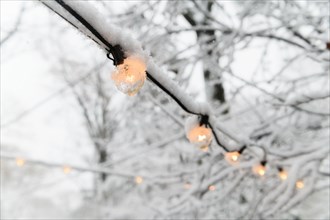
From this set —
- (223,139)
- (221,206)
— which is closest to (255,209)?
(221,206)

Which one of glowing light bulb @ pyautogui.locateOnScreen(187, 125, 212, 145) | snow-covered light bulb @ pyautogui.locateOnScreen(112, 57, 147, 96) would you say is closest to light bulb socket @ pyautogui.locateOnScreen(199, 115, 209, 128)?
glowing light bulb @ pyautogui.locateOnScreen(187, 125, 212, 145)

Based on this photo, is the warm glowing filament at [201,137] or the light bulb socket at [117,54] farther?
the warm glowing filament at [201,137]

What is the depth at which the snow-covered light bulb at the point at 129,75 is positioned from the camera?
5.37 feet

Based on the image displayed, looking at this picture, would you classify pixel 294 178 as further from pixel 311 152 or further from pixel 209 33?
pixel 209 33

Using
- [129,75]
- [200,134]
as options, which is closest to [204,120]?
[200,134]

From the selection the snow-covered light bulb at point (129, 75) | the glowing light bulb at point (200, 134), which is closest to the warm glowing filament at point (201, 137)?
the glowing light bulb at point (200, 134)

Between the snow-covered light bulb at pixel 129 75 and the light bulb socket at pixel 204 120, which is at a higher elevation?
the light bulb socket at pixel 204 120

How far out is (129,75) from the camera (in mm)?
1648

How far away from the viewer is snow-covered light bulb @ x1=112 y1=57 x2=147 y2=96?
1635 millimetres

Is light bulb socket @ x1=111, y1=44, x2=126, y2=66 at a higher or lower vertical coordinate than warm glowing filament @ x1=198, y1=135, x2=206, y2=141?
lower

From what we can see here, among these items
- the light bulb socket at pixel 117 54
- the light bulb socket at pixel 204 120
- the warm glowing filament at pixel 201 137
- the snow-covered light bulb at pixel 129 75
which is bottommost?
the snow-covered light bulb at pixel 129 75

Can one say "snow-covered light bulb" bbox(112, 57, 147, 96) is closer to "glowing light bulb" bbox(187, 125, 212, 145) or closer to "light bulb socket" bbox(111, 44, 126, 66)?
"light bulb socket" bbox(111, 44, 126, 66)

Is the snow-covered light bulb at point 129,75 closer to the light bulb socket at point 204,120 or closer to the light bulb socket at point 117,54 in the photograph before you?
the light bulb socket at point 117,54

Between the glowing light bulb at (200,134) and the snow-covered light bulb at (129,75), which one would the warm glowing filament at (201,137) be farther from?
the snow-covered light bulb at (129,75)
